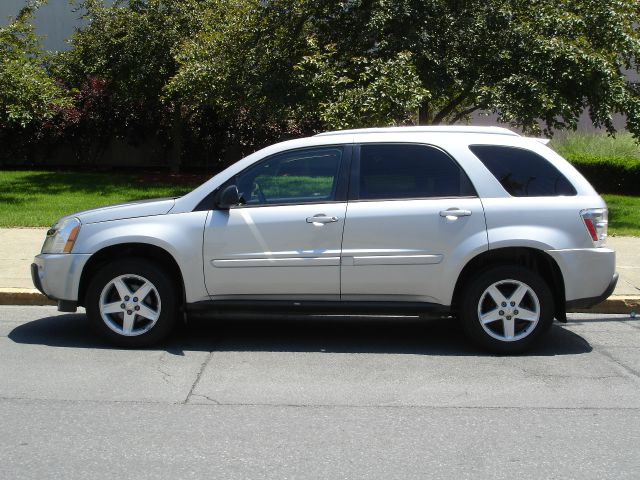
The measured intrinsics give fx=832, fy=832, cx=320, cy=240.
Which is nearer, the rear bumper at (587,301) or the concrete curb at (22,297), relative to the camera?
the rear bumper at (587,301)

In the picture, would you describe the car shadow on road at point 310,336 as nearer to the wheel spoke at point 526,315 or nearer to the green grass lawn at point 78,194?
the wheel spoke at point 526,315

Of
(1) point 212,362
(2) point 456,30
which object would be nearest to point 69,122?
(2) point 456,30

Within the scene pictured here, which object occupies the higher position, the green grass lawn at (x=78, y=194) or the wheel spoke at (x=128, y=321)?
the green grass lawn at (x=78, y=194)

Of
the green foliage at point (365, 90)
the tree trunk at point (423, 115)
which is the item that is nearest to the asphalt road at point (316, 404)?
the green foliage at point (365, 90)

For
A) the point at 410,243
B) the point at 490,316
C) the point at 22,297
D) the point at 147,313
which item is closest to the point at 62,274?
the point at 147,313

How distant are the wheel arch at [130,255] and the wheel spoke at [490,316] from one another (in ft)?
8.04

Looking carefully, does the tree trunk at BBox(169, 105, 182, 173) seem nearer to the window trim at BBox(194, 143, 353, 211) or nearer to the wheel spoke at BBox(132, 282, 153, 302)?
the window trim at BBox(194, 143, 353, 211)

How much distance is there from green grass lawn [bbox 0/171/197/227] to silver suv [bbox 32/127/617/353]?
6.69 m

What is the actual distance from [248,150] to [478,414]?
18.5 metres

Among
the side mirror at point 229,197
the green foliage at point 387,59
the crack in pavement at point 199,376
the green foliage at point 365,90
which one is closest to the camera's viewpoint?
the crack in pavement at point 199,376

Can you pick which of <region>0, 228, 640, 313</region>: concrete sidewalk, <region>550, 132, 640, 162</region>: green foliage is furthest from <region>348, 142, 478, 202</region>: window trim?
<region>550, 132, 640, 162</region>: green foliage

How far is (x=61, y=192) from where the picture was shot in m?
17.5

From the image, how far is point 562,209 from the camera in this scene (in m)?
6.67

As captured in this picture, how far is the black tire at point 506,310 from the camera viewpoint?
262 inches
